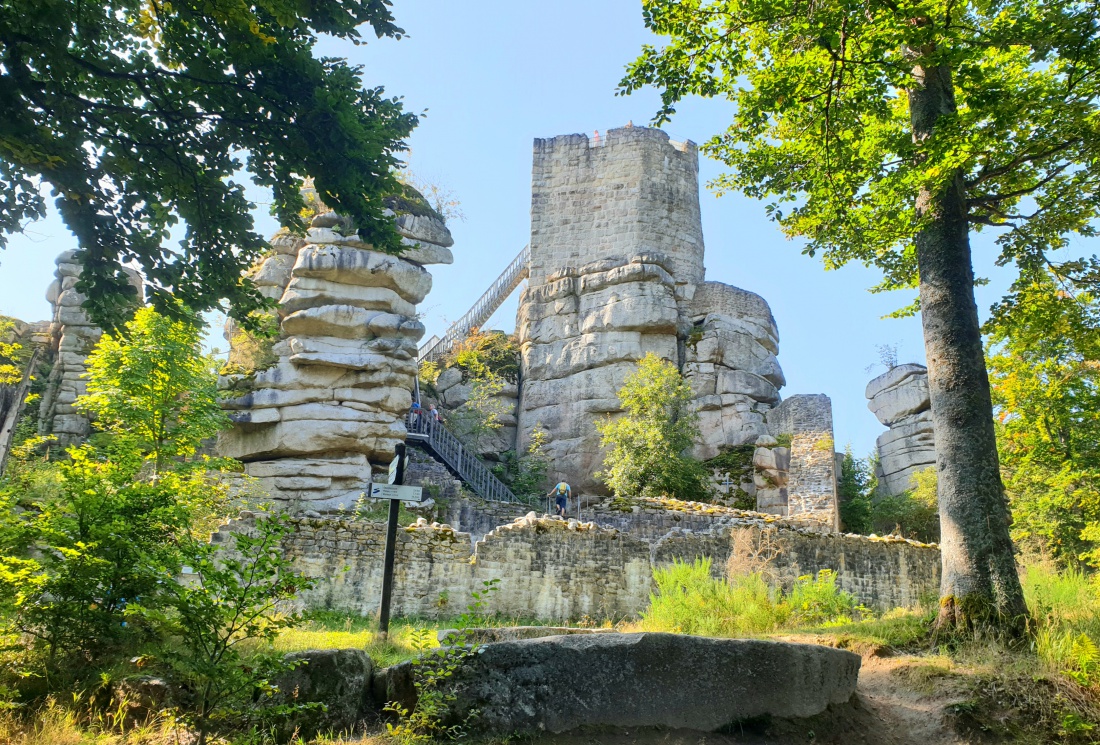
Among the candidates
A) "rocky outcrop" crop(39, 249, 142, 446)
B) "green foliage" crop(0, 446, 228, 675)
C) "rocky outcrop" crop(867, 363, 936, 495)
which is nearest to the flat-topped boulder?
"green foliage" crop(0, 446, 228, 675)

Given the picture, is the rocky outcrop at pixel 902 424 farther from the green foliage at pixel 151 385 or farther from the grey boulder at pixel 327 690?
the grey boulder at pixel 327 690

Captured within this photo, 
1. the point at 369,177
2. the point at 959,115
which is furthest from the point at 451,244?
the point at 959,115

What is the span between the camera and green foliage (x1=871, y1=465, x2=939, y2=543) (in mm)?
21395

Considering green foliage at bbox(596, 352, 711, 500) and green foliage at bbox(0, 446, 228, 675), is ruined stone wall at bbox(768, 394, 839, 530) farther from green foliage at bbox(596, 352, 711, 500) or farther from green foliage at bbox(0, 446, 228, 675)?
green foliage at bbox(0, 446, 228, 675)

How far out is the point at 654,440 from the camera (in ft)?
71.5

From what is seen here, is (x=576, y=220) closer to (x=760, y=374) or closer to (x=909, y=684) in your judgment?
(x=760, y=374)

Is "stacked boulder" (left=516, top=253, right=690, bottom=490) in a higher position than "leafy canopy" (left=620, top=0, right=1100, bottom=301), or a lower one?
higher

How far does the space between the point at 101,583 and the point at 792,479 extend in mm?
17722

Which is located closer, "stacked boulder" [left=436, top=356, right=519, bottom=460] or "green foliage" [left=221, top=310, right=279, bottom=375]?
"green foliage" [left=221, top=310, right=279, bottom=375]

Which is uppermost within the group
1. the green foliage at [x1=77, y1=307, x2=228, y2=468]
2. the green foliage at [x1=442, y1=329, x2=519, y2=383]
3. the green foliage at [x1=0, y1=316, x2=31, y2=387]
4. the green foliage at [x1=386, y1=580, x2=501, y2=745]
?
the green foliage at [x1=442, y1=329, x2=519, y2=383]

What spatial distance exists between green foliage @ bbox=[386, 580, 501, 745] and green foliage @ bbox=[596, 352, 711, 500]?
15.9 m

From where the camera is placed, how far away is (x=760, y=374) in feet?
86.9

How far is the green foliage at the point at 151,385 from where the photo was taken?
1463cm

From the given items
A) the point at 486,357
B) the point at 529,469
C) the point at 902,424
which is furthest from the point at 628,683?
the point at 902,424
